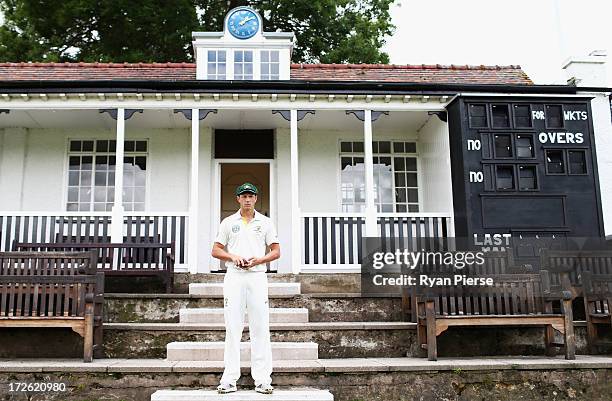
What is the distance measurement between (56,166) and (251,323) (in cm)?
767

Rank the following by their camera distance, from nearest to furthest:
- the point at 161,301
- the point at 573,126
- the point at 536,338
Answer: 1. the point at 536,338
2. the point at 161,301
3. the point at 573,126

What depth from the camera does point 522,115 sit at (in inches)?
374

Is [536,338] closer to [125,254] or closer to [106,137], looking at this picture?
[125,254]

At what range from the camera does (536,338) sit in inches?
254

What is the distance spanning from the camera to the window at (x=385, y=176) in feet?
36.9

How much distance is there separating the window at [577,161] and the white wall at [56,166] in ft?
21.9

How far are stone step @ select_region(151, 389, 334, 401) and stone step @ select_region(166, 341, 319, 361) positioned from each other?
867 mm

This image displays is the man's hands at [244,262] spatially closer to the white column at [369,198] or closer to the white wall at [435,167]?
the white column at [369,198]

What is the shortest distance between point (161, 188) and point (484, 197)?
5787 millimetres

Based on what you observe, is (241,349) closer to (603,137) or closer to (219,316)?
(219,316)

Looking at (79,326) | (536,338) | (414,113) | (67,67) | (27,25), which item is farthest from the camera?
(27,25)

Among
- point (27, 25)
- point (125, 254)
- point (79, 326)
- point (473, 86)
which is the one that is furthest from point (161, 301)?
point (27, 25)

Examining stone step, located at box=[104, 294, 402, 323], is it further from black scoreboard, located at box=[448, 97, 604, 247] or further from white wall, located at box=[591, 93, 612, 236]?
white wall, located at box=[591, 93, 612, 236]

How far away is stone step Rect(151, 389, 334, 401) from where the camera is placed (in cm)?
448
